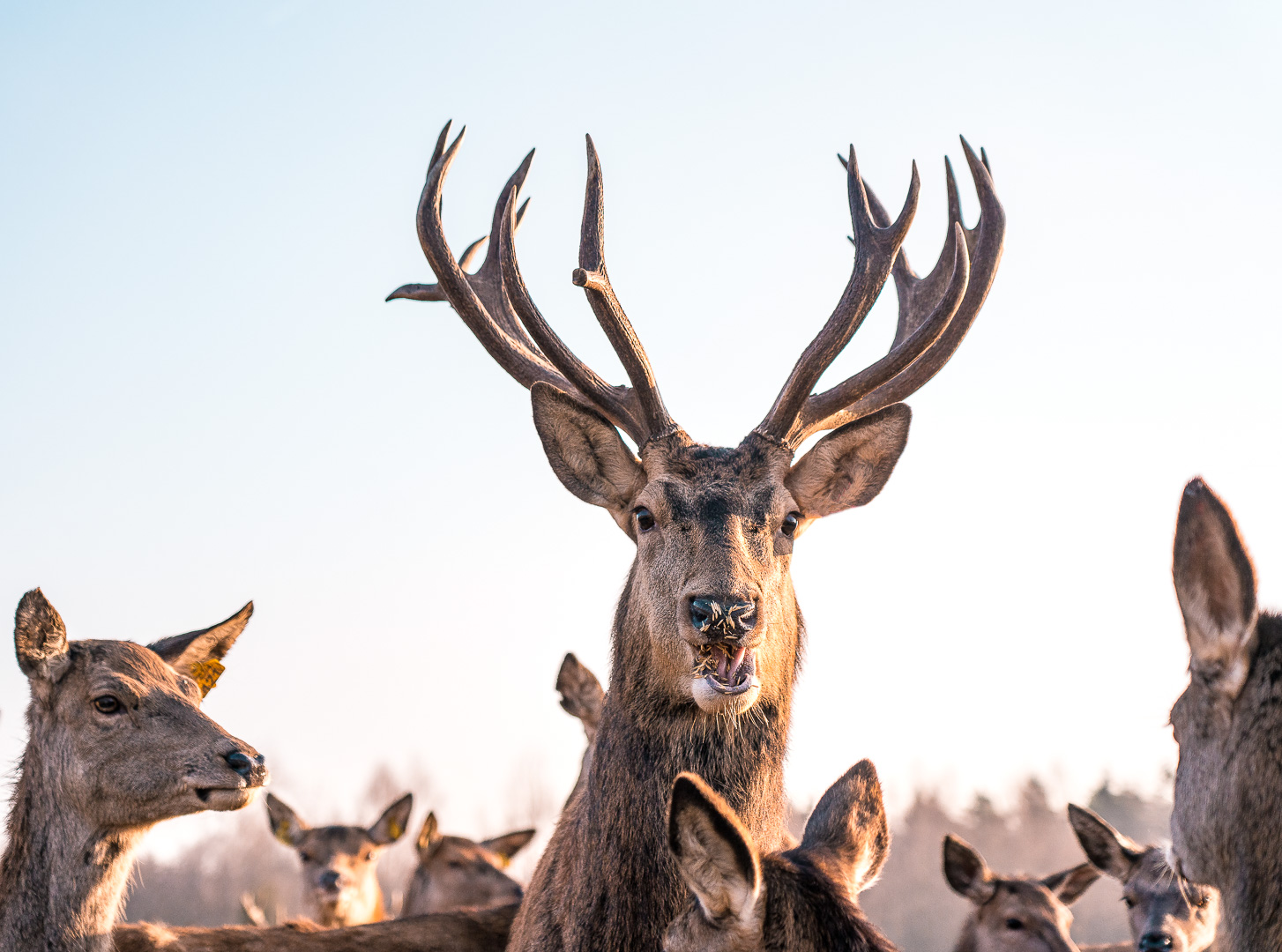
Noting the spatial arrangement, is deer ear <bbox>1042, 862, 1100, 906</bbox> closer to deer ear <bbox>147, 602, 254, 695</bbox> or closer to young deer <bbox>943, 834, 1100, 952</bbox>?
young deer <bbox>943, 834, 1100, 952</bbox>

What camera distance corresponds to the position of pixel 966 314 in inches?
279

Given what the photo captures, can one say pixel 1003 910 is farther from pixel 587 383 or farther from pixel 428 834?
pixel 428 834

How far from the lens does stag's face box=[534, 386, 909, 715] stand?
5.04 m

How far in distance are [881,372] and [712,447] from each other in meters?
1.27

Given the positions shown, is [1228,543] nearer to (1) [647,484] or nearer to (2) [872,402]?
(1) [647,484]

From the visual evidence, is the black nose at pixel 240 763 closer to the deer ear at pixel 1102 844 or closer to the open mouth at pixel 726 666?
the open mouth at pixel 726 666

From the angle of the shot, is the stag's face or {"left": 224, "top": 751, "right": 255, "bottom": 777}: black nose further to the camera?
{"left": 224, "top": 751, "right": 255, "bottom": 777}: black nose

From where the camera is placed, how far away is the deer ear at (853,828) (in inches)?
148

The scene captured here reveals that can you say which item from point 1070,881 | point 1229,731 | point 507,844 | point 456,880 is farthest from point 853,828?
point 507,844

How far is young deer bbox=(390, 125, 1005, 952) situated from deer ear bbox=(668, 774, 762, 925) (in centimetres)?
186

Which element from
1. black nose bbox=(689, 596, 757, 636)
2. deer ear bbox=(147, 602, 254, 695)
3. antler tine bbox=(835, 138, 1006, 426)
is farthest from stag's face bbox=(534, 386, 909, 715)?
deer ear bbox=(147, 602, 254, 695)

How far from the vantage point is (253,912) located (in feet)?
34.4

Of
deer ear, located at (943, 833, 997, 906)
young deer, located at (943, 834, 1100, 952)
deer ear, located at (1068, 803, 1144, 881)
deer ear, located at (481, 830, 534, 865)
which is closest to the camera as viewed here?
young deer, located at (943, 834, 1100, 952)

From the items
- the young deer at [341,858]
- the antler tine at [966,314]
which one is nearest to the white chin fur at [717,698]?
the antler tine at [966,314]
